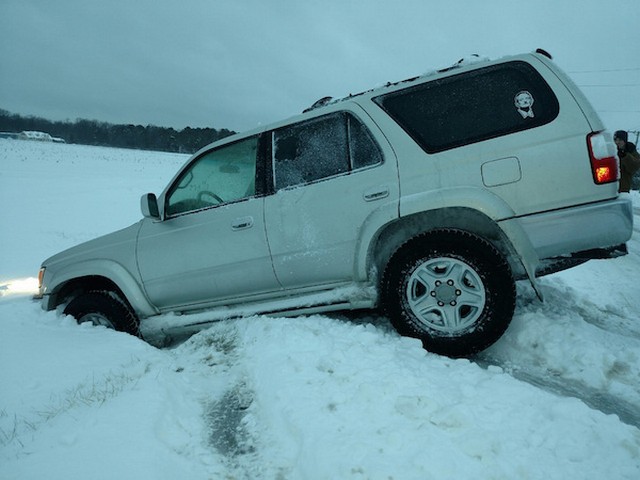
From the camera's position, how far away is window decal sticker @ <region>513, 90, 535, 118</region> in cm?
256

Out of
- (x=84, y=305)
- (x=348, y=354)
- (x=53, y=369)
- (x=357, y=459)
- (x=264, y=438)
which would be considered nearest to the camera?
(x=357, y=459)

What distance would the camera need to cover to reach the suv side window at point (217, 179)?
3332 millimetres

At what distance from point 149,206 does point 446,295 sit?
2.62 metres

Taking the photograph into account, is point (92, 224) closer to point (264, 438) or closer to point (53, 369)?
point (53, 369)

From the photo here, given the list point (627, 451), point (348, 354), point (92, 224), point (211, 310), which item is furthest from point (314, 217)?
point (92, 224)

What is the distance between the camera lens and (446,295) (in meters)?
2.66

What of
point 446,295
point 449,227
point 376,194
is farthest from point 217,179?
point 446,295

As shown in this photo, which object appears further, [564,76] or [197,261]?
[197,261]

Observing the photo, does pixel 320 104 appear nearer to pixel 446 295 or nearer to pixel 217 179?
pixel 217 179

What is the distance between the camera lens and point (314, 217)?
9.76 ft

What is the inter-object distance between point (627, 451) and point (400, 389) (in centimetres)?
102

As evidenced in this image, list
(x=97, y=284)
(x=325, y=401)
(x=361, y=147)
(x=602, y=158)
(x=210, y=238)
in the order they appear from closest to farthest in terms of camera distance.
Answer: (x=325, y=401)
(x=602, y=158)
(x=361, y=147)
(x=210, y=238)
(x=97, y=284)

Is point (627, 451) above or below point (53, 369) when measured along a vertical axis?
below

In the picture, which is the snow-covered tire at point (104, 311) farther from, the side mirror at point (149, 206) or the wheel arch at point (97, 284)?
the side mirror at point (149, 206)
